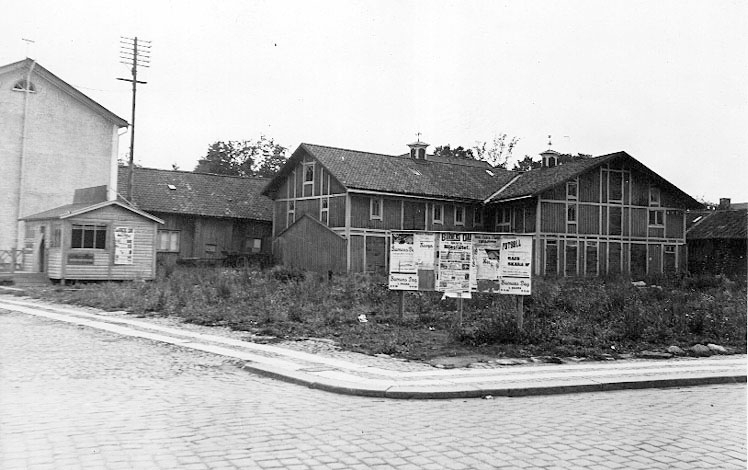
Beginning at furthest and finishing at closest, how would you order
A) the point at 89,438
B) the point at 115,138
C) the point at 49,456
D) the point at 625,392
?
1. the point at 115,138
2. the point at 625,392
3. the point at 89,438
4. the point at 49,456

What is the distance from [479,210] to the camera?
4553 centimetres

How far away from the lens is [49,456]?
225 inches

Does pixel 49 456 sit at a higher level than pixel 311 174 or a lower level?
lower

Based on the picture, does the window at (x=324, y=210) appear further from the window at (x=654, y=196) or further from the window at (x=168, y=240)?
the window at (x=654, y=196)

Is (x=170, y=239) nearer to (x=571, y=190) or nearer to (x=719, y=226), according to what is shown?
(x=571, y=190)

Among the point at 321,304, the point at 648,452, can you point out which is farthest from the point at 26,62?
the point at 648,452

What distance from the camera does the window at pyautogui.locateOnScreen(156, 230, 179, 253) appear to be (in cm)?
4488

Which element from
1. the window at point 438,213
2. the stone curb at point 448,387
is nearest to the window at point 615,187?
the window at point 438,213

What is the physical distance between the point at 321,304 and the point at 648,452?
1304 centimetres

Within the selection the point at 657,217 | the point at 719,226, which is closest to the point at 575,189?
the point at 657,217

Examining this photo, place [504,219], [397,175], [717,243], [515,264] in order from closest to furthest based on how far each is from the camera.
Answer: [515,264]
[397,175]
[504,219]
[717,243]

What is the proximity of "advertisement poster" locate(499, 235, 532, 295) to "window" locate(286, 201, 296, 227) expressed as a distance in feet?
103

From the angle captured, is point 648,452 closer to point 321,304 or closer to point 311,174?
point 321,304

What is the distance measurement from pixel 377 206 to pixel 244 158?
1831 inches
